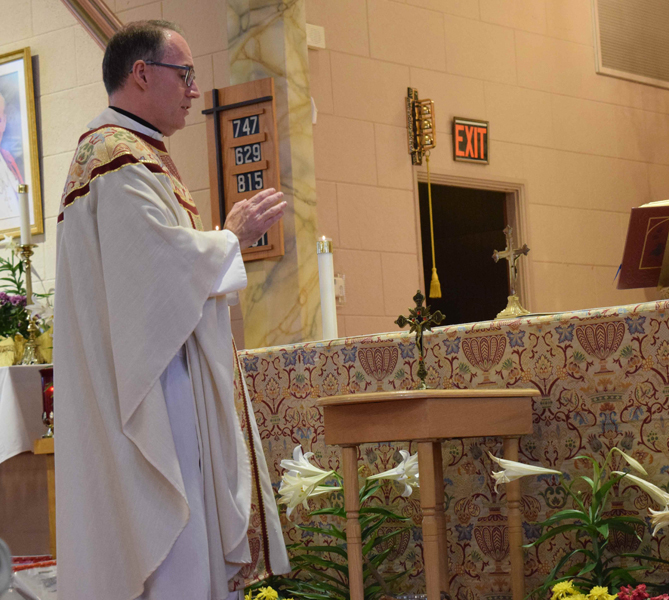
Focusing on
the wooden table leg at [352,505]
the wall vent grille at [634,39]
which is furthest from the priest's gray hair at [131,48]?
the wall vent grille at [634,39]

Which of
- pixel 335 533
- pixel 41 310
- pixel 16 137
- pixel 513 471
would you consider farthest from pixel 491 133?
pixel 513 471

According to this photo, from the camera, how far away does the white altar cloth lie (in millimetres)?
4047

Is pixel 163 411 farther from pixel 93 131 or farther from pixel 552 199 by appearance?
pixel 552 199

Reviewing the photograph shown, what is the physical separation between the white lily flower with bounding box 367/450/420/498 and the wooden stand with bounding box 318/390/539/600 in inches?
11.4

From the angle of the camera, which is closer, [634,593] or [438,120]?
[634,593]

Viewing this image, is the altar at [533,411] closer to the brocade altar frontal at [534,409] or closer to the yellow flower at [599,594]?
the brocade altar frontal at [534,409]

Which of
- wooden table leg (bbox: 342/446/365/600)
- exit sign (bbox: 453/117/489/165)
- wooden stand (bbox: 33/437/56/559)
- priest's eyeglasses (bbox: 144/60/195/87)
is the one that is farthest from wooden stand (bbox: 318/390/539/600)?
exit sign (bbox: 453/117/489/165)

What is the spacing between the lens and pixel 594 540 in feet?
8.57

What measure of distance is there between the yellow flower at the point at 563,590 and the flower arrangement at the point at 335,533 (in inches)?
24.6

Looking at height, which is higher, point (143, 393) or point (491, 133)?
point (491, 133)

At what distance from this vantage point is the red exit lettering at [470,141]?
5.78m

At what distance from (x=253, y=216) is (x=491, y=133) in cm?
373

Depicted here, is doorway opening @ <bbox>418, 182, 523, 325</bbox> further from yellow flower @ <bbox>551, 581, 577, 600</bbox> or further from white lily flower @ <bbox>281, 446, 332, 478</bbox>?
yellow flower @ <bbox>551, 581, 577, 600</bbox>

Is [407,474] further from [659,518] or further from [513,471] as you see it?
[659,518]
